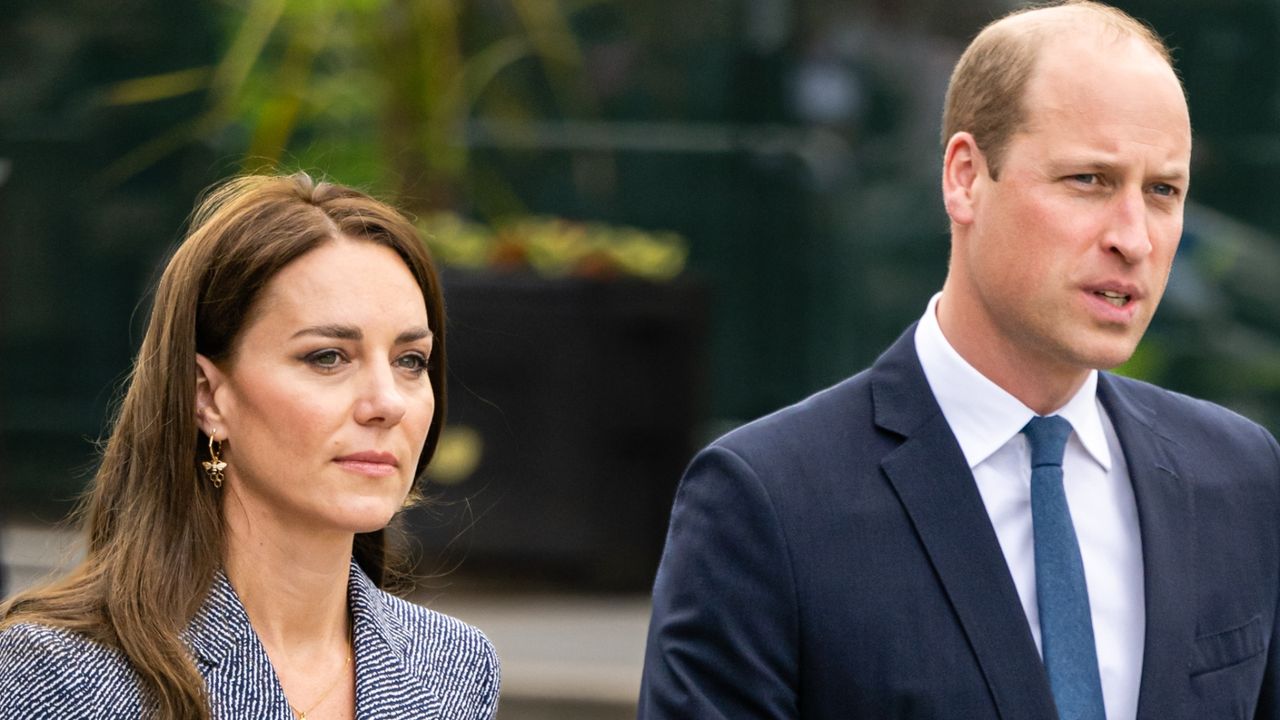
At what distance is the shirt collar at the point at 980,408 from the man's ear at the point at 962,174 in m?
0.19

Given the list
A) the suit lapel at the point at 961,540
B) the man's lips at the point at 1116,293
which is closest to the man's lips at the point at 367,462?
the suit lapel at the point at 961,540

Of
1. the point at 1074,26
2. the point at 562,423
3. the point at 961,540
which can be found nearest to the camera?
the point at 961,540

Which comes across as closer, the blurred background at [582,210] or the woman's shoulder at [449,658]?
the woman's shoulder at [449,658]

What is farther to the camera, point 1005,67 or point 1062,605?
point 1005,67

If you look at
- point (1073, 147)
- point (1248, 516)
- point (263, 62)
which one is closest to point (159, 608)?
point (1073, 147)

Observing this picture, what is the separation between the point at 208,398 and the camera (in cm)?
293

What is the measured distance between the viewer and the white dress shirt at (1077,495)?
2857 mm

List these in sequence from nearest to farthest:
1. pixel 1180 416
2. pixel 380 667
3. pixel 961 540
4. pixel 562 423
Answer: pixel 961 540 < pixel 380 667 < pixel 1180 416 < pixel 562 423

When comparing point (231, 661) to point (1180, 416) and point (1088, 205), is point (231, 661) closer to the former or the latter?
point (1088, 205)

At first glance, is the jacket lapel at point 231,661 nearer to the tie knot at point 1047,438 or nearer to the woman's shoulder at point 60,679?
the woman's shoulder at point 60,679

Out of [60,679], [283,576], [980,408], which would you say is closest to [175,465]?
[283,576]

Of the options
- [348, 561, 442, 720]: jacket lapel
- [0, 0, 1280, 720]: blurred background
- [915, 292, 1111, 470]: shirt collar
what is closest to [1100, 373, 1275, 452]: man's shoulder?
[915, 292, 1111, 470]: shirt collar

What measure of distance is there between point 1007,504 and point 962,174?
50cm

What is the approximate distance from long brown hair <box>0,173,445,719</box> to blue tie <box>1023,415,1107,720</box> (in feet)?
3.33
